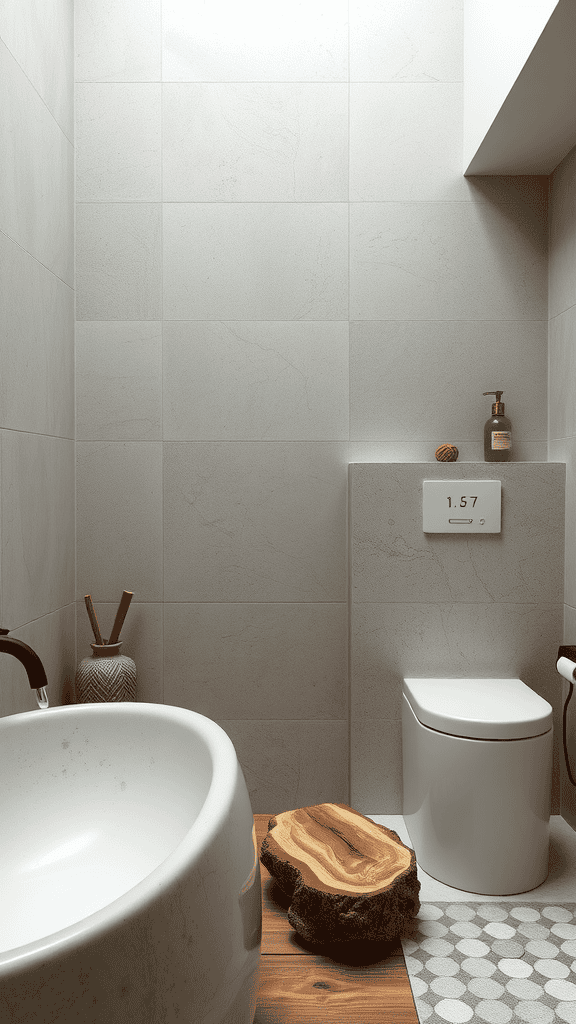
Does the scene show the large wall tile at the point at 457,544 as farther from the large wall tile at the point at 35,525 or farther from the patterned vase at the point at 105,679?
the large wall tile at the point at 35,525

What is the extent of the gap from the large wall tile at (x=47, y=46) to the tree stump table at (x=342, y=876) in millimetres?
1827

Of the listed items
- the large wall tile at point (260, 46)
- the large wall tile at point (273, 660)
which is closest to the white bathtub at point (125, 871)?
the large wall tile at point (273, 660)

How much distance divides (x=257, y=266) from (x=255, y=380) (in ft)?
1.06

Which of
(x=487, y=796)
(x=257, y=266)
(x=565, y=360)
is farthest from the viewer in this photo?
(x=257, y=266)

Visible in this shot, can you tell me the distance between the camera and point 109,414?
1983mm

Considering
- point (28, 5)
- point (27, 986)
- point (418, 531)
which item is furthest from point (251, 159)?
point (27, 986)

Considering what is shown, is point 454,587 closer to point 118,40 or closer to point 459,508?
point 459,508

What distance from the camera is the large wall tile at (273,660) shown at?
199 centimetres

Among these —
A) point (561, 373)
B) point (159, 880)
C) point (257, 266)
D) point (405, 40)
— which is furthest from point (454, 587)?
point (405, 40)

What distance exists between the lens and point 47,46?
1.74 m

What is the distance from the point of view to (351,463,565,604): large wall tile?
1.87 metres

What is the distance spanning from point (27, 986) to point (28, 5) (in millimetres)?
1940

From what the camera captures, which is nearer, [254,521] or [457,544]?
[457,544]

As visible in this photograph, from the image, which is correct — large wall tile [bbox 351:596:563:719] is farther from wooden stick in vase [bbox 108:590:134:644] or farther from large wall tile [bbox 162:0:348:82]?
large wall tile [bbox 162:0:348:82]
